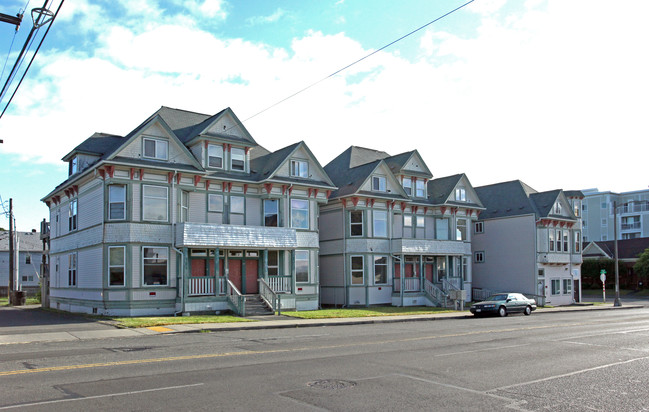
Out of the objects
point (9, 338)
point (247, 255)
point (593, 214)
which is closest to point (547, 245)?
point (247, 255)

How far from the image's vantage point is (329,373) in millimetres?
11867

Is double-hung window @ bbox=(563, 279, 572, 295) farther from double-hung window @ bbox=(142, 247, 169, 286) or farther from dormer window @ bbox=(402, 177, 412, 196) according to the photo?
double-hung window @ bbox=(142, 247, 169, 286)

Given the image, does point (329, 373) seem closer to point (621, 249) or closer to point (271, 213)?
point (271, 213)

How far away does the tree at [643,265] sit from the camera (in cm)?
6883

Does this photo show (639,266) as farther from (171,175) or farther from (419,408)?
(419,408)

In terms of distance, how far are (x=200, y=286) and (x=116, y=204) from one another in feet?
19.2

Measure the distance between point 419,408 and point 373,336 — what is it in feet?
36.4

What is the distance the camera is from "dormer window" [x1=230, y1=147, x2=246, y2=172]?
106 feet

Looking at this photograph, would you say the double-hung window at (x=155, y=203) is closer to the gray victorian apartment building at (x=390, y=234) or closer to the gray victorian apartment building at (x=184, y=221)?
the gray victorian apartment building at (x=184, y=221)

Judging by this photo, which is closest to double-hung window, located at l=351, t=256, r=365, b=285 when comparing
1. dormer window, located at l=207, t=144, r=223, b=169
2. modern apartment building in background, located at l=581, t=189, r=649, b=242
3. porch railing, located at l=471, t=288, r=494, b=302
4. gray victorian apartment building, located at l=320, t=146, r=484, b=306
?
gray victorian apartment building, located at l=320, t=146, r=484, b=306

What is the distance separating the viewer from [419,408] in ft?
29.0

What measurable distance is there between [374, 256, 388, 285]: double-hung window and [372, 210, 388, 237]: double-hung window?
→ 1601 mm

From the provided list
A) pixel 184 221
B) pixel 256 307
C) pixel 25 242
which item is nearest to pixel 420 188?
pixel 256 307

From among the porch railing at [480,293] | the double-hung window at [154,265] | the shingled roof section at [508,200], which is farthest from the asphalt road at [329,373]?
the shingled roof section at [508,200]
